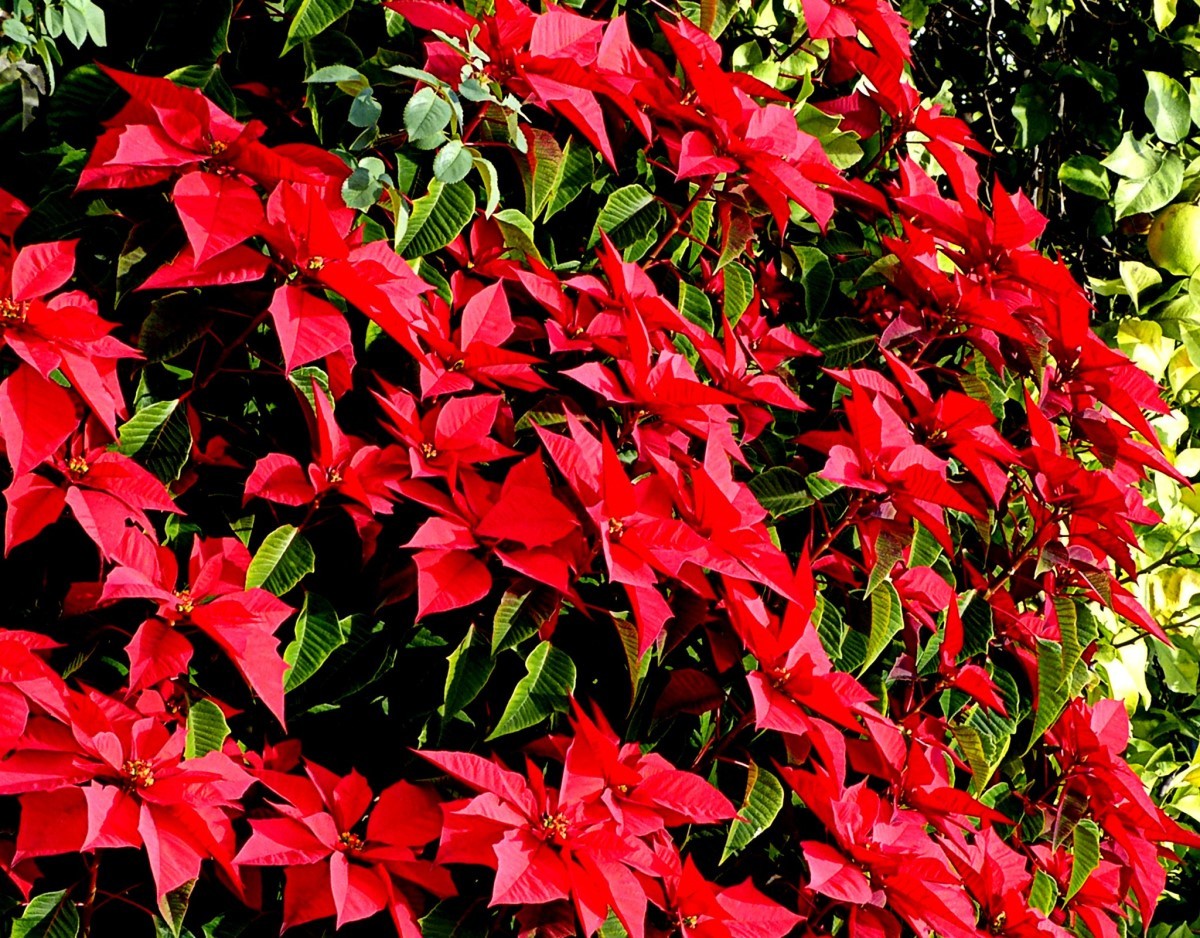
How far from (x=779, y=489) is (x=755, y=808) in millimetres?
330

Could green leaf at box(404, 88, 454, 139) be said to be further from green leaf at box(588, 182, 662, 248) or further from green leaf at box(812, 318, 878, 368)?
green leaf at box(812, 318, 878, 368)

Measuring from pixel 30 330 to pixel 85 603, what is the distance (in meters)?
0.23

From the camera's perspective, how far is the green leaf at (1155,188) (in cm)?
235

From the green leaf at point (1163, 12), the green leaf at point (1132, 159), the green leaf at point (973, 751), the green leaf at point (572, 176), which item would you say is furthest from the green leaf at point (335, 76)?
the green leaf at point (1163, 12)

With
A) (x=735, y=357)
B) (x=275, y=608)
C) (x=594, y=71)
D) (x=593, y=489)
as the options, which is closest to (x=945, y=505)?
(x=735, y=357)

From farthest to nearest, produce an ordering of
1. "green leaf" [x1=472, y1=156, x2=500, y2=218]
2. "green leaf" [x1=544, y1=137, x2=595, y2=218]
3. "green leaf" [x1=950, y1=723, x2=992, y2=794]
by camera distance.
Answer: "green leaf" [x1=950, y1=723, x2=992, y2=794] → "green leaf" [x1=544, y1=137, x2=595, y2=218] → "green leaf" [x1=472, y1=156, x2=500, y2=218]

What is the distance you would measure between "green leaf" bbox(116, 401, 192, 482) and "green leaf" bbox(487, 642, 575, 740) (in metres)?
0.36

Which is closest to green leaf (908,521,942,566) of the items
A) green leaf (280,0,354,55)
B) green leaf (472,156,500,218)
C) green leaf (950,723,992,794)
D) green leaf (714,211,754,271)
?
Answer: green leaf (950,723,992,794)

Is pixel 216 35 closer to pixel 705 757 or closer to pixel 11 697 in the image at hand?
pixel 11 697

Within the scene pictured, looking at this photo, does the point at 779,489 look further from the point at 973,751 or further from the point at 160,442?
the point at 160,442

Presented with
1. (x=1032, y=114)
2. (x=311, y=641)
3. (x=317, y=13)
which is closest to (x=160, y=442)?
(x=311, y=641)

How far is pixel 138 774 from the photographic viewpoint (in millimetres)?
1048

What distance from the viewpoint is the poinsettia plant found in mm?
1102

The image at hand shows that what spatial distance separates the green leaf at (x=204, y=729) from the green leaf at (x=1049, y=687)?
37.0 inches
